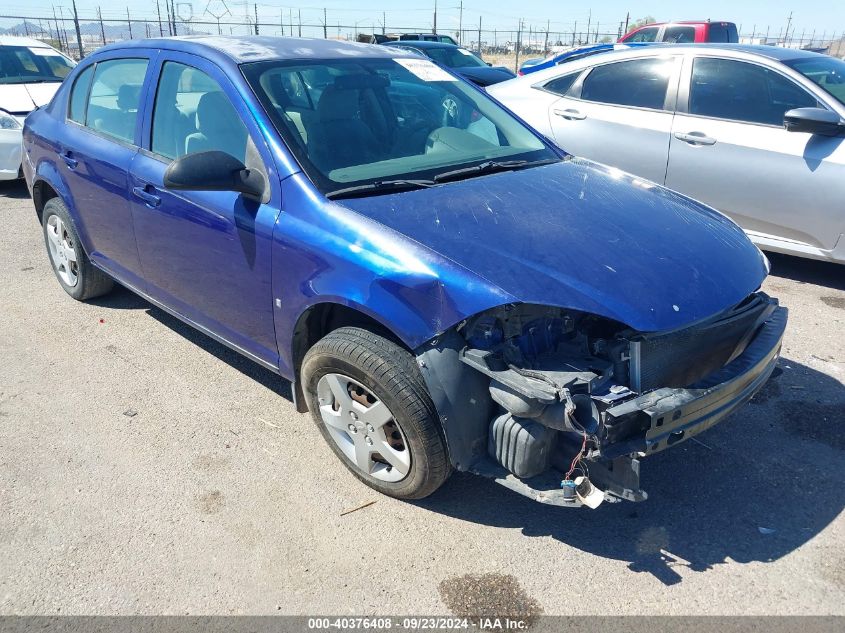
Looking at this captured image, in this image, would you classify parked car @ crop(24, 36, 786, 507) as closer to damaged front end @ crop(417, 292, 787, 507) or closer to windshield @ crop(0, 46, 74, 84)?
damaged front end @ crop(417, 292, 787, 507)

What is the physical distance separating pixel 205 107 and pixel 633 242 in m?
2.15

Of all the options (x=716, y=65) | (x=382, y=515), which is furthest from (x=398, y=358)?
(x=716, y=65)

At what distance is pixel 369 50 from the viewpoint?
3.92 m

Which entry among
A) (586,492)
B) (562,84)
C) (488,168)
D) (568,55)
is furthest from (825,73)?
(568,55)

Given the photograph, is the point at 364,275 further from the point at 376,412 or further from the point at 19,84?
the point at 19,84

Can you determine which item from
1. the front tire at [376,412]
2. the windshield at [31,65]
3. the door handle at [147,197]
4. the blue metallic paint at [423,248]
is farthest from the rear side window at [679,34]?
the front tire at [376,412]

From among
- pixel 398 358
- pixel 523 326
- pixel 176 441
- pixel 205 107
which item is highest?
pixel 205 107

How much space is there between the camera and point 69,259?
4867 millimetres

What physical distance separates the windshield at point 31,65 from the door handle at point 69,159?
5.23m

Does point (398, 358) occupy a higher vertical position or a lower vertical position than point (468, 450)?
higher

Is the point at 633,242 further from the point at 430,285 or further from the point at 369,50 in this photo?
the point at 369,50

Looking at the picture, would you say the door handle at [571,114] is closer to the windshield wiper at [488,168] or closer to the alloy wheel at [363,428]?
the windshield wiper at [488,168]

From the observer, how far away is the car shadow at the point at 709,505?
2.71 m

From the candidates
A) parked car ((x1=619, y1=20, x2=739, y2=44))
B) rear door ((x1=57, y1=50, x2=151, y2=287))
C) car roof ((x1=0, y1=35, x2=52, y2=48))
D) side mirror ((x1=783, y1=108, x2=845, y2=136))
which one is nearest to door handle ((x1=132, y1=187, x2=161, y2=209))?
rear door ((x1=57, y1=50, x2=151, y2=287))
